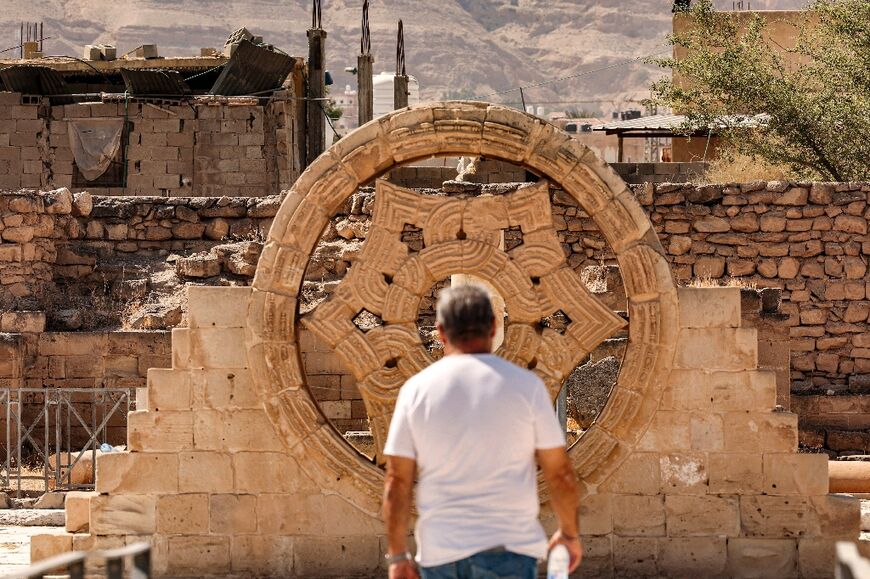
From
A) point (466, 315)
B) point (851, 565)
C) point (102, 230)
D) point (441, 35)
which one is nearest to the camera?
point (851, 565)

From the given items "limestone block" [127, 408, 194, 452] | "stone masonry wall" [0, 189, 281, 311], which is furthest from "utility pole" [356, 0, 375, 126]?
"limestone block" [127, 408, 194, 452]

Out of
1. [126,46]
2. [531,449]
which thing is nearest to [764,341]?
[531,449]

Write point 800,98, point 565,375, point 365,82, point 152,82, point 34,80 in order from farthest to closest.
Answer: point 365,82 → point 34,80 → point 152,82 → point 800,98 → point 565,375

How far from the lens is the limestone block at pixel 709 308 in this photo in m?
8.81

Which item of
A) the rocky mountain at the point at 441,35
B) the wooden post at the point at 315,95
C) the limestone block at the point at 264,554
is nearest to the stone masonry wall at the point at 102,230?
the limestone block at the point at 264,554

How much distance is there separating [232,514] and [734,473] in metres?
2.97

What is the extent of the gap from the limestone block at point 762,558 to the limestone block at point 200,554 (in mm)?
2990

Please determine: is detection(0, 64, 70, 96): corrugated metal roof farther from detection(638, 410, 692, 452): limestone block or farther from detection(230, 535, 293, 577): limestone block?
detection(638, 410, 692, 452): limestone block

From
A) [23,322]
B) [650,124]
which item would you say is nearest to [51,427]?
[23,322]

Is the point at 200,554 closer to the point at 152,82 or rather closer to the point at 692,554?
the point at 692,554

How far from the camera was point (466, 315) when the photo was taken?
224 inches

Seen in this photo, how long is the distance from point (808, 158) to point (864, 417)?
4.59 m

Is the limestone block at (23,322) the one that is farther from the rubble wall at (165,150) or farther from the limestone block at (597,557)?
the rubble wall at (165,150)

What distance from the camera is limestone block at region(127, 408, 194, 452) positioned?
8.94 m
